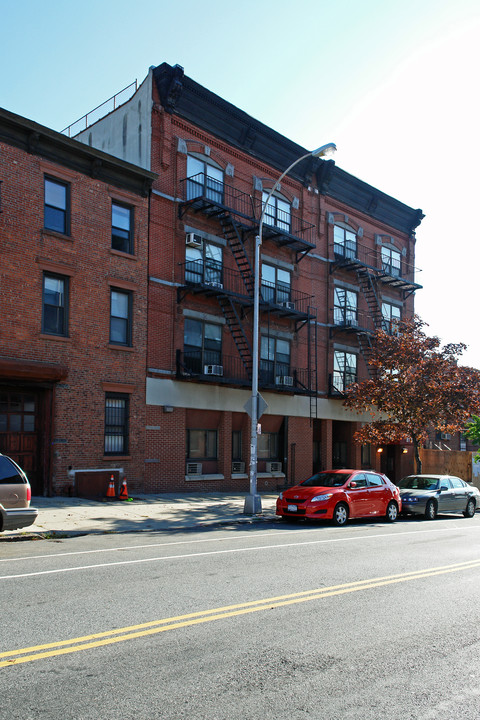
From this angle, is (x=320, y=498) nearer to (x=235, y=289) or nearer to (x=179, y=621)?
(x=179, y=621)

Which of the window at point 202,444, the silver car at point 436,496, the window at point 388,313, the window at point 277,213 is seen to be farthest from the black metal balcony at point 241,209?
the silver car at point 436,496

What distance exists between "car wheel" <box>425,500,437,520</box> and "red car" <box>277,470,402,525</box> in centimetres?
151

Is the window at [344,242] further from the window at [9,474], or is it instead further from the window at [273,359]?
the window at [9,474]

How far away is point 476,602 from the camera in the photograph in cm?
783

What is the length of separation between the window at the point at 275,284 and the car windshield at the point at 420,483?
9512 millimetres

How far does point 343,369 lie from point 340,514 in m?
15.7

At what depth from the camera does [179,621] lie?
21.1ft

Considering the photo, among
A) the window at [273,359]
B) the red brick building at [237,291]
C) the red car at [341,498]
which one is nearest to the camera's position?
the red car at [341,498]

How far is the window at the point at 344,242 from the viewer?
32.5m

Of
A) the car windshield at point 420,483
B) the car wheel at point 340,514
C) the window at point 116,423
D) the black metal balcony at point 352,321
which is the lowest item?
the car wheel at point 340,514

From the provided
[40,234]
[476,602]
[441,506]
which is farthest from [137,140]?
[476,602]

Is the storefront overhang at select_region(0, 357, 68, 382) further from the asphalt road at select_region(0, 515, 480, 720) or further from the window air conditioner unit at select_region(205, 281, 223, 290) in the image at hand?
the asphalt road at select_region(0, 515, 480, 720)

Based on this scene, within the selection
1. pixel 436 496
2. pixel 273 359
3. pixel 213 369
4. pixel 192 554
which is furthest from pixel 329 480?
pixel 273 359

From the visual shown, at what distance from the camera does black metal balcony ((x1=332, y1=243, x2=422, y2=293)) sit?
3206 cm
